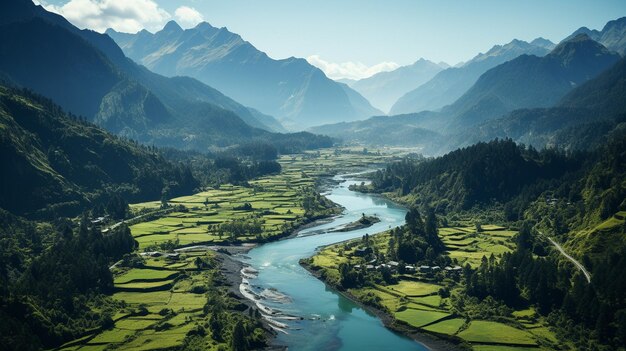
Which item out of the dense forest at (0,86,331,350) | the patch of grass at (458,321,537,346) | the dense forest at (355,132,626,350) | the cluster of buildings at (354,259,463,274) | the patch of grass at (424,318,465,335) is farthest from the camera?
the cluster of buildings at (354,259,463,274)

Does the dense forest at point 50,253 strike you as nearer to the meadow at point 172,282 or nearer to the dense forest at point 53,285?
the dense forest at point 53,285

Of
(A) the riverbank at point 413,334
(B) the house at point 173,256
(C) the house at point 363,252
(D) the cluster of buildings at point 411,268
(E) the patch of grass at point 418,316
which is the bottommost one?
(A) the riverbank at point 413,334

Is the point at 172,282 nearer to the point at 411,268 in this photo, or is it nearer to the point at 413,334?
the point at 413,334

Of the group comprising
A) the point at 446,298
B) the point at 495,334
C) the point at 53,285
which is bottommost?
the point at 495,334

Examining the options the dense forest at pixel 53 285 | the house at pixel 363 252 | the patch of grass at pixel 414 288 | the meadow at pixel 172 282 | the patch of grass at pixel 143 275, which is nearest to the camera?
the dense forest at pixel 53 285

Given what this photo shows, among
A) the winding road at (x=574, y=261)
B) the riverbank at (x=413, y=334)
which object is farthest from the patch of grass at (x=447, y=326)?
the winding road at (x=574, y=261)

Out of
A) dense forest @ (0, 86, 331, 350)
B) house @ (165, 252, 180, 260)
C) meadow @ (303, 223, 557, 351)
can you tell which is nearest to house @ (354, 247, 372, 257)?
meadow @ (303, 223, 557, 351)

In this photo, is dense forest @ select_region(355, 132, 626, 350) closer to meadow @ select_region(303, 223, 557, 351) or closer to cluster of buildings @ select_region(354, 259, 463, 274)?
meadow @ select_region(303, 223, 557, 351)

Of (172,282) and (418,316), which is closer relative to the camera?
(418,316)

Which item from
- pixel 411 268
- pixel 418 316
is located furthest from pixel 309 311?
pixel 411 268

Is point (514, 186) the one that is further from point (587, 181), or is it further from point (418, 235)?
point (418, 235)

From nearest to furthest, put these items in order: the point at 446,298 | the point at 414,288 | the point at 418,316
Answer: the point at 418,316 → the point at 446,298 → the point at 414,288

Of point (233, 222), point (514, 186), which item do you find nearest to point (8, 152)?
point (233, 222)
